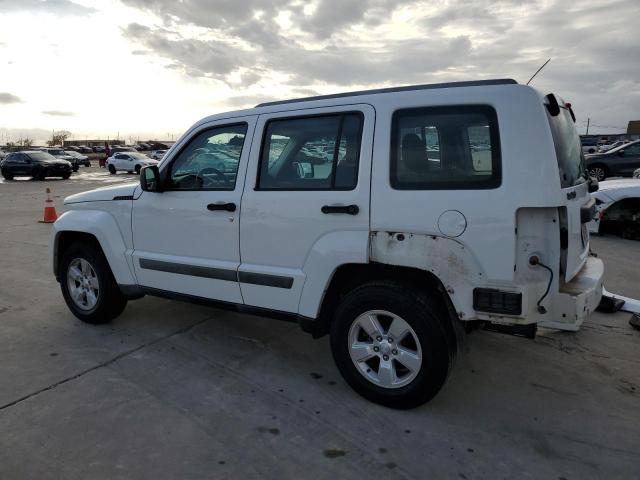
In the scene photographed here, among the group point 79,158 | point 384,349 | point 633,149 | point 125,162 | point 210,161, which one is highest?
point 79,158

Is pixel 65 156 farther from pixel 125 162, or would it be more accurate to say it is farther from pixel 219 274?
pixel 219 274

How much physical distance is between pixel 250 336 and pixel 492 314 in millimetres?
2304

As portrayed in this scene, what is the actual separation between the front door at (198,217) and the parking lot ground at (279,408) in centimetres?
64

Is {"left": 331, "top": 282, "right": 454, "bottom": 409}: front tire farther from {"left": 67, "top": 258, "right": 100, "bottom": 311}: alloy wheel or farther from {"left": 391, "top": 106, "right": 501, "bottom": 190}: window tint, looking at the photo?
{"left": 67, "top": 258, "right": 100, "bottom": 311}: alloy wheel

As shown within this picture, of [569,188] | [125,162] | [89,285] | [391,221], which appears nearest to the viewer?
[569,188]

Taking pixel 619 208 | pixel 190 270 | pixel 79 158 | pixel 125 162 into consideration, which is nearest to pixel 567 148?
pixel 190 270

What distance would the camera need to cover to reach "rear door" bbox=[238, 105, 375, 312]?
3.19 m

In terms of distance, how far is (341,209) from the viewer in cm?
317

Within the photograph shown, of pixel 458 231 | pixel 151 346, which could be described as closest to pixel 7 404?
pixel 151 346

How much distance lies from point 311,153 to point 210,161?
937mm

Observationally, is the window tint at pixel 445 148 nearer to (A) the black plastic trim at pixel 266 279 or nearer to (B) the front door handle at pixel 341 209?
(B) the front door handle at pixel 341 209

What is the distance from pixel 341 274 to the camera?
336 centimetres

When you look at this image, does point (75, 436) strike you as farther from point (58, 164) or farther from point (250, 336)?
point (58, 164)

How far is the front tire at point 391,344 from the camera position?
297 cm
